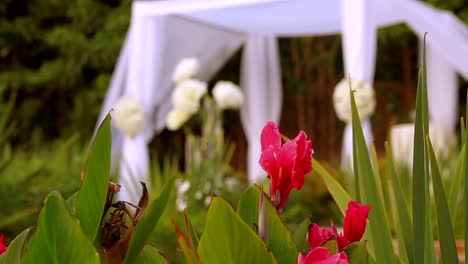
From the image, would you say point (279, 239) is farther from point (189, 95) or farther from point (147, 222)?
point (189, 95)

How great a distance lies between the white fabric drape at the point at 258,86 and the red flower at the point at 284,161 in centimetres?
645

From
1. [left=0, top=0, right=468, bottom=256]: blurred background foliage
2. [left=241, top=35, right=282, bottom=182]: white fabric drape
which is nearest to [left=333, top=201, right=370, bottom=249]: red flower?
[left=241, top=35, right=282, bottom=182]: white fabric drape

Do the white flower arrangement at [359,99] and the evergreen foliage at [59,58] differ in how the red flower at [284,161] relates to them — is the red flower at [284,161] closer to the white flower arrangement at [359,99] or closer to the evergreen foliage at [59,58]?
the white flower arrangement at [359,99]

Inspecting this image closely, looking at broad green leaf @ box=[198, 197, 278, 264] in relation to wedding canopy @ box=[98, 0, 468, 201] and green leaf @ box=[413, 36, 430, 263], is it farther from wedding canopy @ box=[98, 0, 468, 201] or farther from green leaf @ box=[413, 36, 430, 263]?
wedding canopy @ box=[98, 0, 468, 201]

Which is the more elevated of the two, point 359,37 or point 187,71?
point 359,37

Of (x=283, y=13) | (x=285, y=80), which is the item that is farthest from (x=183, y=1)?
(x=285, y=80)

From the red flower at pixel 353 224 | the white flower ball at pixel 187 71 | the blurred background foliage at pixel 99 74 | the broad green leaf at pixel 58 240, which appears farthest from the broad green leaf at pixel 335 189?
the blurred background foliage at pixel 99 74

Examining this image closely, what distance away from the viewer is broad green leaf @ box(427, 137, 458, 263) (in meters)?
0.51

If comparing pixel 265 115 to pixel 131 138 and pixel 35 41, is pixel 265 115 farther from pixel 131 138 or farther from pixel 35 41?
pixel 35 41

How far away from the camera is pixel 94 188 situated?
1.47 feet

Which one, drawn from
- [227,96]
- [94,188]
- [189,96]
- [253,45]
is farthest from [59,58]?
[94,188]

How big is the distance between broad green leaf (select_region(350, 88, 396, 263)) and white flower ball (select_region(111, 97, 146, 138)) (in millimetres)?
4540

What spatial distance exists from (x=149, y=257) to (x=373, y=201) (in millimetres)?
184

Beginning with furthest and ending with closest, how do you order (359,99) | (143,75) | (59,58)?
(59,58), (143,75), (359,99)
